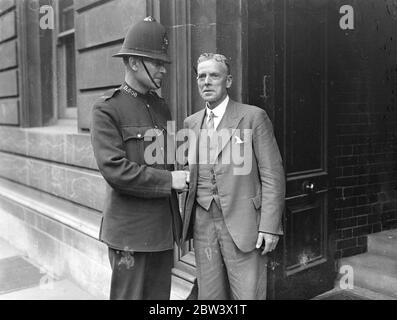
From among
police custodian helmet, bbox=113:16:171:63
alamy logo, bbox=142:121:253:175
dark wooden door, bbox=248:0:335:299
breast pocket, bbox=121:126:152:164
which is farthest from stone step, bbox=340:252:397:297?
police custodian helmet, bbox=113:16:171:63

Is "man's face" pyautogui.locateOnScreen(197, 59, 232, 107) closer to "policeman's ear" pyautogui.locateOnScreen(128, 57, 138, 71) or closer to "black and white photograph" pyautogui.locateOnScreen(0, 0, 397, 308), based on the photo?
"black and white photograph" pyautogui.locateOnScreen(0, 0, 397, 308)

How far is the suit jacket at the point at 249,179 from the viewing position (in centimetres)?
300

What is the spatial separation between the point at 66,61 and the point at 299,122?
4274 millimetres

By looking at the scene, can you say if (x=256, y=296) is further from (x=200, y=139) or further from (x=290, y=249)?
(x=290, y=249)

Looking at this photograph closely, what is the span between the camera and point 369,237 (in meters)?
5.28

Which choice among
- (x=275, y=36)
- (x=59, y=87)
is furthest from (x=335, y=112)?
(x=59, y=87)

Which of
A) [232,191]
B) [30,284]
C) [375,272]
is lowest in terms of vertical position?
[30,284]

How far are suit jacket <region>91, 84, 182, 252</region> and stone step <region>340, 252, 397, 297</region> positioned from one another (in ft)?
8.60

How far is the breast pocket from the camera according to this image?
2.97 m

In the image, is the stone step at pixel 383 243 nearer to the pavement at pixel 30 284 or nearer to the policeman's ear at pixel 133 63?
the pavement at pixel 30 284

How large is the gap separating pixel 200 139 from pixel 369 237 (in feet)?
10.0

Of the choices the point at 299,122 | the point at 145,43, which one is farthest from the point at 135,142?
the point at 299,122

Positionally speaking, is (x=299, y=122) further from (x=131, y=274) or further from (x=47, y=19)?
(x=47, y=19)

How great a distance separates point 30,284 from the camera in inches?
228
